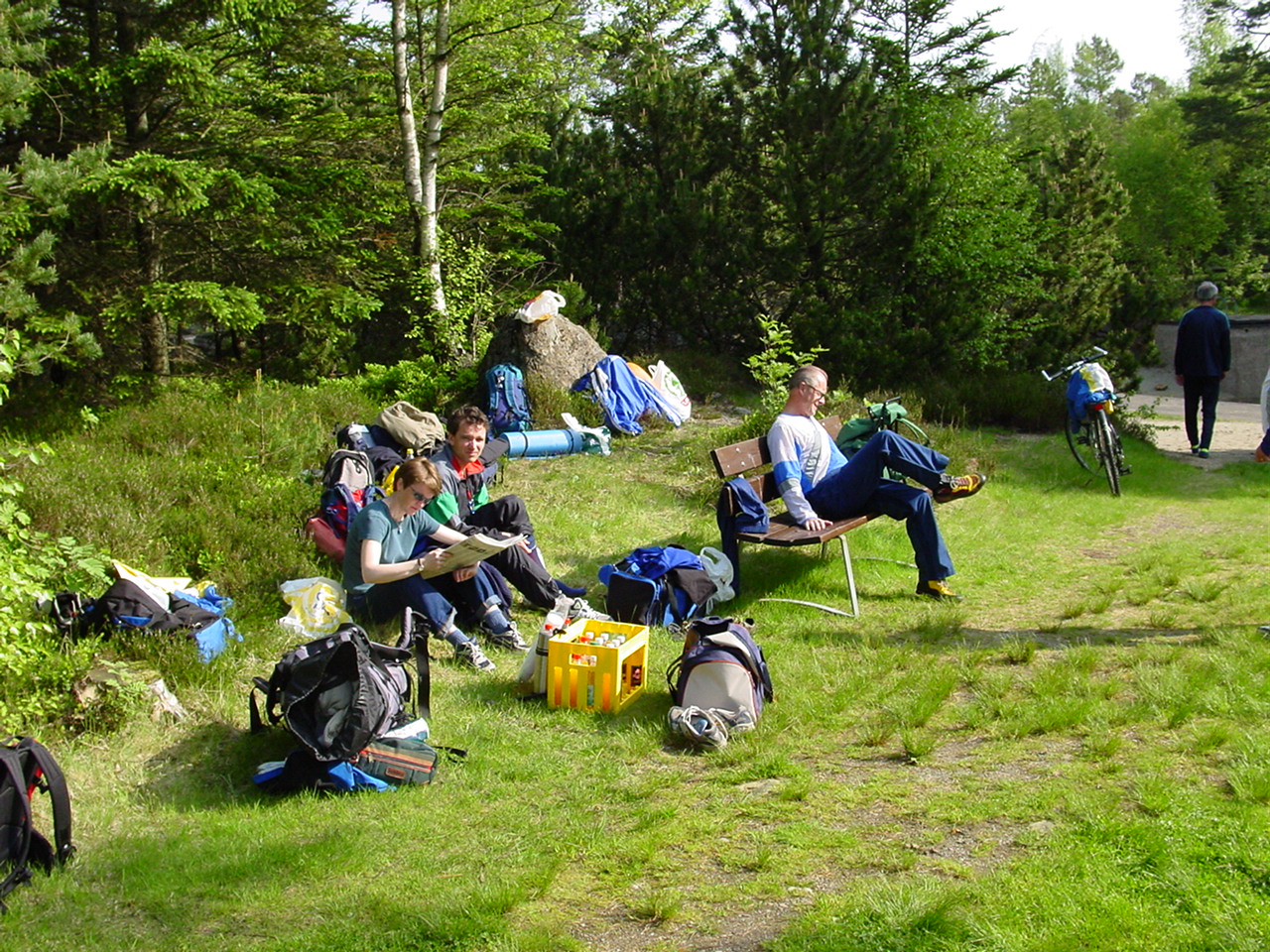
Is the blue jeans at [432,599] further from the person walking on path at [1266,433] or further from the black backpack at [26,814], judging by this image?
the person walking on path at [1266,433]

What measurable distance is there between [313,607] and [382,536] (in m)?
0.76

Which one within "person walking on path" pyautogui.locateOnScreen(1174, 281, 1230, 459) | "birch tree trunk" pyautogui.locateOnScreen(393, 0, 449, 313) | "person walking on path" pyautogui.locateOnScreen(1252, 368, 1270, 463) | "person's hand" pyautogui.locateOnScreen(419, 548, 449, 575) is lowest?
"person's hand" pyautogui.locateOnScreen(419, 548, 449, 575)

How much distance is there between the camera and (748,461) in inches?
273

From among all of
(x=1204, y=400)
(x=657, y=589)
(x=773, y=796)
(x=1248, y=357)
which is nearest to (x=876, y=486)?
(x=657, y=589)

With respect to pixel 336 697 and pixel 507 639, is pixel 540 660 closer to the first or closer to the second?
pixel 507 639

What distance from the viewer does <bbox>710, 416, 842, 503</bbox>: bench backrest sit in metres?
6.78

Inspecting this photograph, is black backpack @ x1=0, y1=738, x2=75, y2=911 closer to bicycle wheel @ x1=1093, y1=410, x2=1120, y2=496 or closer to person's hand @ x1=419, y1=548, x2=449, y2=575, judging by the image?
person's hand @ x1=419, y1=548, x2=449, y2=575

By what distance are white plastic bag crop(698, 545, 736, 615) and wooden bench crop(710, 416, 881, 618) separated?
0.16 meters

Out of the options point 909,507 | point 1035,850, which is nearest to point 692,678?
point 1035,850

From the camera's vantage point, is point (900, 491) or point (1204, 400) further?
point (1204, 400)

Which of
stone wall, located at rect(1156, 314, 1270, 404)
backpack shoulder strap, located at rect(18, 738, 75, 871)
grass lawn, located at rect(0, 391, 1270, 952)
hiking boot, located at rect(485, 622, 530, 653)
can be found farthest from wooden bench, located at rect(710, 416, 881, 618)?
stone wall, located at rect(1156, 314, 1270, 404)

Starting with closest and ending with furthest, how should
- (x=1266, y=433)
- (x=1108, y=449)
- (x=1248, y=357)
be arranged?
1. (x=1266, y=433)
2. (x=1108, y=449)
3. (x=1248, y=357)

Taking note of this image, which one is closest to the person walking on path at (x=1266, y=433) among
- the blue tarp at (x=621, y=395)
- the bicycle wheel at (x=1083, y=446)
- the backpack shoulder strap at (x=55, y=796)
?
the bicycle wheel at (x=1083, y=446)

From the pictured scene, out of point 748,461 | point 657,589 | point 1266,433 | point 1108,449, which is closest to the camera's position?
point 657,589
